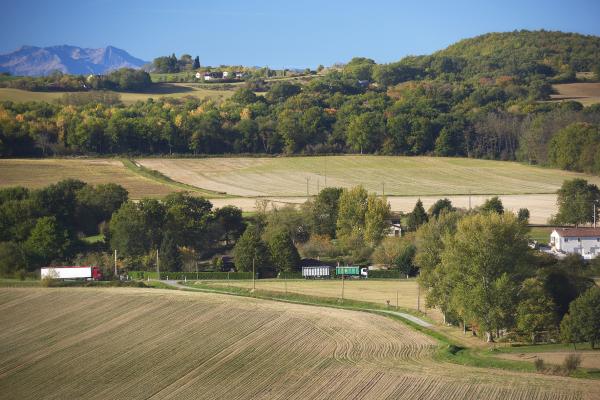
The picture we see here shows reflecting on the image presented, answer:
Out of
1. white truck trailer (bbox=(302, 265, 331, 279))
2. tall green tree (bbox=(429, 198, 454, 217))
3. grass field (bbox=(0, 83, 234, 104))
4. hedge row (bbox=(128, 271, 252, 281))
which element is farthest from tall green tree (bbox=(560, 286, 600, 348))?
grass field (bbox=(0, 83, 234, 104))

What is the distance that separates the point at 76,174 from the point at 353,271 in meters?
41.5

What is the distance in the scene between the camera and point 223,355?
124 ft

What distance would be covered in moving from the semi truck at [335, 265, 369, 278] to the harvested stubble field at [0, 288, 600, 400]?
37.2 ft

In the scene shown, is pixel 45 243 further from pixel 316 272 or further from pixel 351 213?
pixel 351 213

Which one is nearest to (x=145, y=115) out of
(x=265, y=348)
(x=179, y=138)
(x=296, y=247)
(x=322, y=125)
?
(x=179, y=138)

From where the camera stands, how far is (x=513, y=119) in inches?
4685

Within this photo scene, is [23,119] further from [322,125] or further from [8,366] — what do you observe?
[8,366]

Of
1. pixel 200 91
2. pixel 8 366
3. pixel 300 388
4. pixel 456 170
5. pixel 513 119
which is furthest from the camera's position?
pixel 200 91

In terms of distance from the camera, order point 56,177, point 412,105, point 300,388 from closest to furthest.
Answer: point 300,388, point 56,177, point 412,105

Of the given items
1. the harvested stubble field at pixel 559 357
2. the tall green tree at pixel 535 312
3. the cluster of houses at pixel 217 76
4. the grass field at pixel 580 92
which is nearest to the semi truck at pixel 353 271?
the tall green tree at pixel 535 312

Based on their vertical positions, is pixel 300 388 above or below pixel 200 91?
below

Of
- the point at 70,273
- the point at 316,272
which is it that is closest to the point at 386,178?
the point at 316,272

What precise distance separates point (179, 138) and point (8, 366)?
77.7 m

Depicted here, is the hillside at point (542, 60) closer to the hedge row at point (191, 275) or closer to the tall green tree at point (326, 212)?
the tall green tree at point (326, 212)
